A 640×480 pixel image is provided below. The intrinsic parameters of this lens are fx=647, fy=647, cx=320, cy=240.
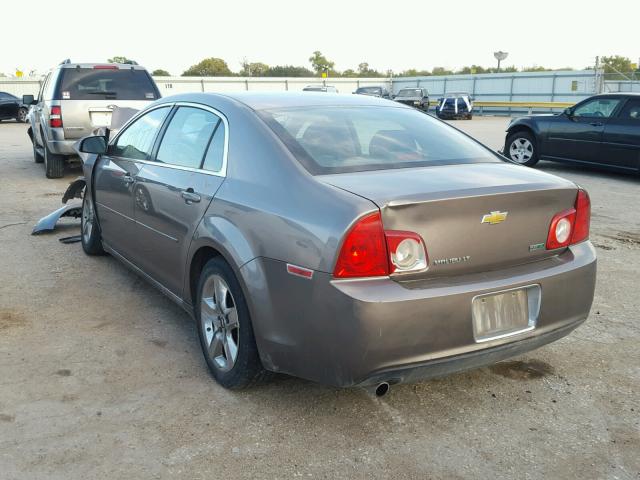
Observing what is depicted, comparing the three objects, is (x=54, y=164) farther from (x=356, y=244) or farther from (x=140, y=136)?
(x=356, y=244)

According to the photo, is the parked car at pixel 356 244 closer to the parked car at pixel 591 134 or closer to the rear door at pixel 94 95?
the rear door at pixel 94 95

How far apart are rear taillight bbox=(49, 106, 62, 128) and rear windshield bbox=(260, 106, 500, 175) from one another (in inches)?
306

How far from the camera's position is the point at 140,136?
15.5 ft

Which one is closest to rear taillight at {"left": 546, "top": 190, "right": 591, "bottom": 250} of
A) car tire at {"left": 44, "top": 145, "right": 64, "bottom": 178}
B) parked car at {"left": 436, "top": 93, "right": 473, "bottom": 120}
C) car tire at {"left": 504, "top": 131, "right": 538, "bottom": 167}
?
car tire at {"left": 504, "top": 131, "right": 538, "bottom": 167}

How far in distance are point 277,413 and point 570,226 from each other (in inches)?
69.4

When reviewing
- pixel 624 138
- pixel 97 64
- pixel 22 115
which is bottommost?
pixel 22 115

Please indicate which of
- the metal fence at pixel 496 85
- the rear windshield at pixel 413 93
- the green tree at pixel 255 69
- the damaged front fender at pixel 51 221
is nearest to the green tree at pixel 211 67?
the green tree at pixel 255 69

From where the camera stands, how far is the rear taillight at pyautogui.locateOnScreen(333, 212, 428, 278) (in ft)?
8.87

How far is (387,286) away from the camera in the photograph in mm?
2746

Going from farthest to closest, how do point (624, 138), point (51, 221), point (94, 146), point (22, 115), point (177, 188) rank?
1. point (22, 115)
2. point (624, 138)
3. point (51, 221)
4. point (94, 146)
5. point (177, 188)

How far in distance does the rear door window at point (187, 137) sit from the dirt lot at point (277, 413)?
1.16m

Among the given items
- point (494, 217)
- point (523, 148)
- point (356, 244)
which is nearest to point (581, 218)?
point (494, 217)

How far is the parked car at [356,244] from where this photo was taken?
2746 mm

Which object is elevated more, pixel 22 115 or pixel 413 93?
pixel 413 93
